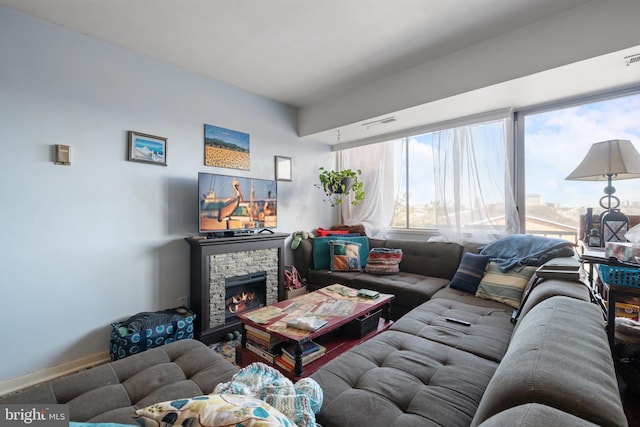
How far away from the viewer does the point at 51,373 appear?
1.99 m

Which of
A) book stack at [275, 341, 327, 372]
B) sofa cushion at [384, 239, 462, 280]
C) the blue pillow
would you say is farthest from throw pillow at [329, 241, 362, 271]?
book stack at [275, 341, 327, 372]

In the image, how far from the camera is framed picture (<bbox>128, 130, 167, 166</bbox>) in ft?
7.80

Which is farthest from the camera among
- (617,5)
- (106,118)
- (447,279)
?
(447,279)

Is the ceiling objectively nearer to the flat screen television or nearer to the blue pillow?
the flat screen television

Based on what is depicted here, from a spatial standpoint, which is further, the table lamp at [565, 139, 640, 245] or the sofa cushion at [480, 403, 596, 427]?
the table lamp at [565, 139, 640, 245]

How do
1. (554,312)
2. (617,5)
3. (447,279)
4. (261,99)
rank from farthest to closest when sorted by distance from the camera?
1. (261,99)
2. (447,279)
3. (617,5)
4. (554,312)

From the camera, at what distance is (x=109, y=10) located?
1.91 meters

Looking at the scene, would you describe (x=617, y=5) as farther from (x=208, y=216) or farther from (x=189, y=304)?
(x=189, y=304)

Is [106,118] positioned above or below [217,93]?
below

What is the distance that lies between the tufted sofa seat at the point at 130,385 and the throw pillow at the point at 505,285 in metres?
2.07

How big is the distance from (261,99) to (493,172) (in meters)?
2.83

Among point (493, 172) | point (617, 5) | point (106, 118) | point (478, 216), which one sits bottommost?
point (478, 216)

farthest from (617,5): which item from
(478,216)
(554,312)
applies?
(554,312)

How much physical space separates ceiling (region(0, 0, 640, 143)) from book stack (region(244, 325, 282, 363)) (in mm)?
2235
